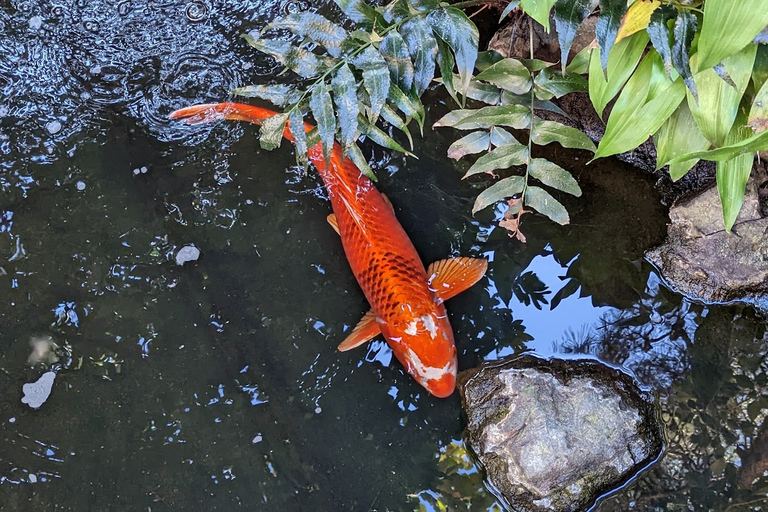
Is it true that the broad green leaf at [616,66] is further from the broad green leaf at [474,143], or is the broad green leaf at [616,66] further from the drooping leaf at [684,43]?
the broad green leaf at [474,143]

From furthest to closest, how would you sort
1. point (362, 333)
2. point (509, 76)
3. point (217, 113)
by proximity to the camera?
1. point (217, 113)
2. point (362, 333)
3. point (509, 76)

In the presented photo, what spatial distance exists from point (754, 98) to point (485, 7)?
1751mm

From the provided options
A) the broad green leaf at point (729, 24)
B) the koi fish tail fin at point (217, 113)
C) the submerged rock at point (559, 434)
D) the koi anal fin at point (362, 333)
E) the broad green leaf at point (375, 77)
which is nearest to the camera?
the broad green leaf at point (729, 24)

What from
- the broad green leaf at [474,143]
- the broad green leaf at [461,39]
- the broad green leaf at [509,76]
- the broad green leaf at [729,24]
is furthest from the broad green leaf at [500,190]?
the broad green leaf at [729,24]

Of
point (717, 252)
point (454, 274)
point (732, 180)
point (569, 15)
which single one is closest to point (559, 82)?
point (569, 15)

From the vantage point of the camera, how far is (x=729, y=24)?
6.39 feet

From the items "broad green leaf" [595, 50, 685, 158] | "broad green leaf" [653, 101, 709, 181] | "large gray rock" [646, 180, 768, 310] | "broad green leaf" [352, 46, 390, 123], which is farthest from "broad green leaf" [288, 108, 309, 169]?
"large gray rock" [646, 180, 768, 310]

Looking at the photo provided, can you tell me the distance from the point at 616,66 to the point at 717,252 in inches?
49.4

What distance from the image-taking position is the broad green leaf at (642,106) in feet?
7.80

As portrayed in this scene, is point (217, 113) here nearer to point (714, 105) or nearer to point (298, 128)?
point (298, 128)

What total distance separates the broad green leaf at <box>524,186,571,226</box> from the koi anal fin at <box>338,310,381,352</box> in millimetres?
1004

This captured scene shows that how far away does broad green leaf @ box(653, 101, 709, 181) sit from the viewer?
8.28 ft

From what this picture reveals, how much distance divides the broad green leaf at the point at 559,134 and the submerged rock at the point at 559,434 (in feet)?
3.65

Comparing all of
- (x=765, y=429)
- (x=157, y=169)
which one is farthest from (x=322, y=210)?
(x=765, y=429)
